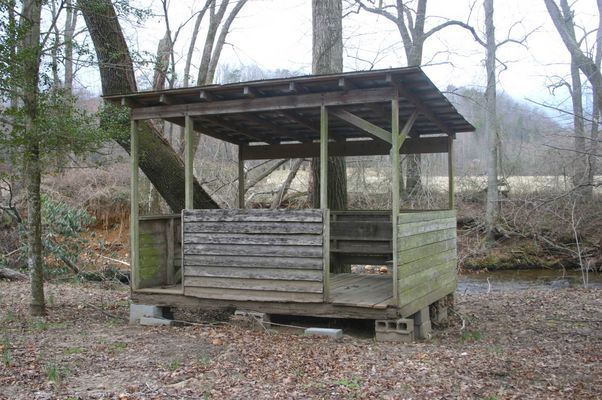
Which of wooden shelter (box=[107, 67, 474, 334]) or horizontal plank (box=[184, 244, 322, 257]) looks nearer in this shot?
wooden shelter (box=[107, 67, 474, 334])

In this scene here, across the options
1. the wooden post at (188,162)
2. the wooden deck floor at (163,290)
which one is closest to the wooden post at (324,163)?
the wooden post at (188,162)

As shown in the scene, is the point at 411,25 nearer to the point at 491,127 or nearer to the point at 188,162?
the point at 491,127

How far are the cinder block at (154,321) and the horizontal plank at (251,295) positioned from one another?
0.51m

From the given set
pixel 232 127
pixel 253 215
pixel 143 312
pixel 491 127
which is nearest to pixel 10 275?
pixel 143 312

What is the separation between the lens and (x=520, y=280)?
655 inches

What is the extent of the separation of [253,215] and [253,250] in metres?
0.46

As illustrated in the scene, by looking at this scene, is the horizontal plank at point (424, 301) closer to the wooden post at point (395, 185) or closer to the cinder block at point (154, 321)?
the wooden post at point (395, 185)

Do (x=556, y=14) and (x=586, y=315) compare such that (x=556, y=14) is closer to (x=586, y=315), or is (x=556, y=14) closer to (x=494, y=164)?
(x=586, y=315)

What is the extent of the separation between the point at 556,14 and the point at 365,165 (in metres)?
11.3

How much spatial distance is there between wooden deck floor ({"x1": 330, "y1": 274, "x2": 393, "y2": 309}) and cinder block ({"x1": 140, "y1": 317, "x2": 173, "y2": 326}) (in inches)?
92.3

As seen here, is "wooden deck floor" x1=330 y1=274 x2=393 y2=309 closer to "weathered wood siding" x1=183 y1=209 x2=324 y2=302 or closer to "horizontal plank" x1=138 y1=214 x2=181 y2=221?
"weathered wood siding" x1=183 y1=209 x2=324 y2=302

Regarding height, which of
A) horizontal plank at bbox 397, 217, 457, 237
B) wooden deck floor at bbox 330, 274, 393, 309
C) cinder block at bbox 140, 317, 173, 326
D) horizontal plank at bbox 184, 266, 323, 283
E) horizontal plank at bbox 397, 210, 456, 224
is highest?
horizontal plank at bbox 397, 210, 456, 224

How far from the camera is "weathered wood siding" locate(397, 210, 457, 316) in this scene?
279 inches

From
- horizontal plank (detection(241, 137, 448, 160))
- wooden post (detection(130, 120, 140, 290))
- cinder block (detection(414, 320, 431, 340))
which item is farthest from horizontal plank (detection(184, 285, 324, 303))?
horizontal plank (detection(241, 137, 448, 160))
